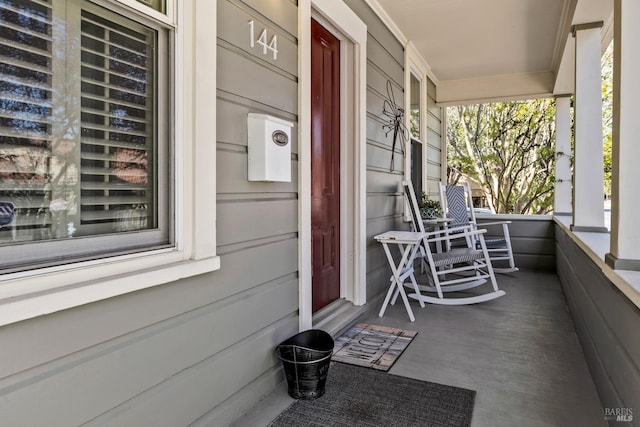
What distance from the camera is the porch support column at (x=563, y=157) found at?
512 centimetres

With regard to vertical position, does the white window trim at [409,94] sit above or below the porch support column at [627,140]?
above

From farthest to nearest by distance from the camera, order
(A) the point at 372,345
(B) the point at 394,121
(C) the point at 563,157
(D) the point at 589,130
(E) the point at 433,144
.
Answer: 1. (E) the point at 433,144
2. (C) the point at 563,157
3. (B) the point at 394,121
4. (D) the point at 589,130
5. (A) the point at 372,345

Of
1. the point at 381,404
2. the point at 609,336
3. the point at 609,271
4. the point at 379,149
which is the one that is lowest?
the point at 381,404

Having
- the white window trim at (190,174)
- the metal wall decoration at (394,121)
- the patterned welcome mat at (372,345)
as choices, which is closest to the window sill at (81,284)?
the white window trim at (190,174)

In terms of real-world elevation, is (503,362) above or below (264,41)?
below

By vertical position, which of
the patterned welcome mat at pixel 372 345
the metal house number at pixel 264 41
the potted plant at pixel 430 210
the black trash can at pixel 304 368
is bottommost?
Result: the patterned welcome mat at pixel 372 345

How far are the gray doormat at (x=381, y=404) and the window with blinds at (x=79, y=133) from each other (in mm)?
1027

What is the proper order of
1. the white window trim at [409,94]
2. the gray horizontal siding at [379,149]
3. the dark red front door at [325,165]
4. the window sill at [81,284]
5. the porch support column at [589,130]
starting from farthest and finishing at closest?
the white window trim at [409,94], the gray horizontal siding at [379,149], the porch support column at [589,130], the dark red front door at [325,165], the window sill at [81,284]

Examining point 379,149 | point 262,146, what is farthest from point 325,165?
point 262,146

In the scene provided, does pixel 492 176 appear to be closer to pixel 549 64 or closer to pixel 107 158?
pixel 549 64

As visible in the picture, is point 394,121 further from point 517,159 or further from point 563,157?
point 517,159

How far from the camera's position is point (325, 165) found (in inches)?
115

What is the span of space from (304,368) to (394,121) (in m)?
2.71

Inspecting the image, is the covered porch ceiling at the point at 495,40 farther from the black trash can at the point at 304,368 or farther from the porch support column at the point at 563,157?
the black trash can at the point at 304,368
